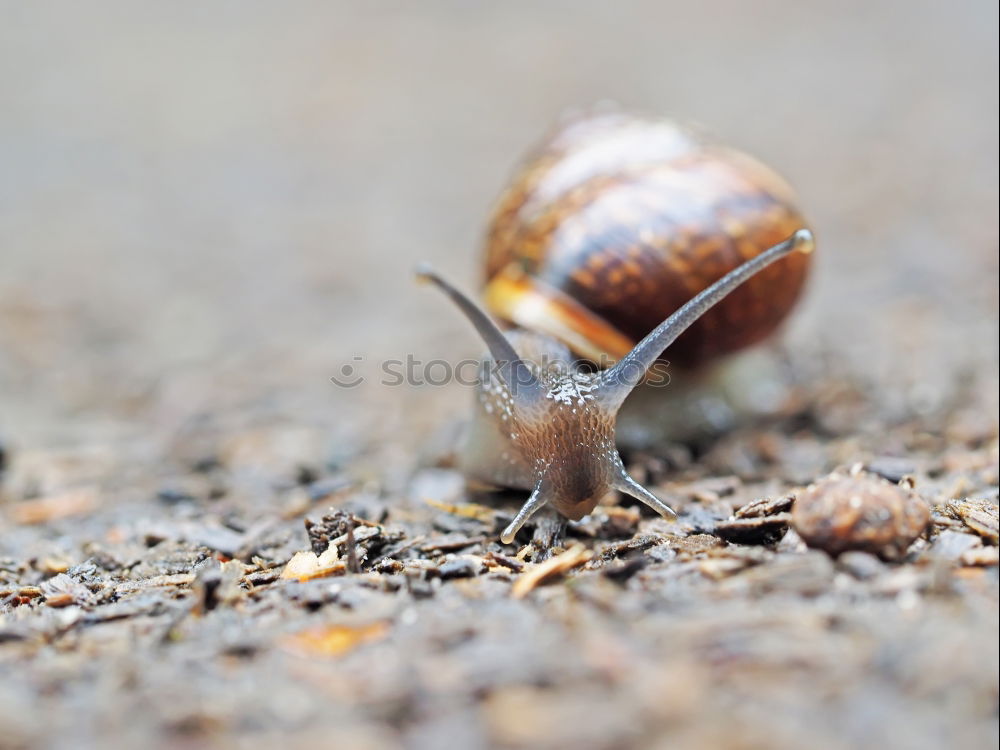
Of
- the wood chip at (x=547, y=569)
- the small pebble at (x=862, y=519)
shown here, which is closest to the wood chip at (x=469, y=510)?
the wood chip at (x=547, y=569)

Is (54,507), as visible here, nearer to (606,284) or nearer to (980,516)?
(606,284)

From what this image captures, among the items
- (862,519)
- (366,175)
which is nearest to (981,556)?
(862,519)

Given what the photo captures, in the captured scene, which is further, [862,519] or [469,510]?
[469,510]

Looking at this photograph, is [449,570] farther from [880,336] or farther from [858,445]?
[880,336]

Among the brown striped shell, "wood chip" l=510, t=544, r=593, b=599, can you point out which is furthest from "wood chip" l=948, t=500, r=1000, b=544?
the brown striped shell

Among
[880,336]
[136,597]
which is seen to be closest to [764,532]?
[136,597]

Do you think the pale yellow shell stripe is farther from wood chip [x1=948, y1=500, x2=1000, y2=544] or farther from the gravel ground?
wood chip [x1=948, y1=500, x2=1000, y2=544]
